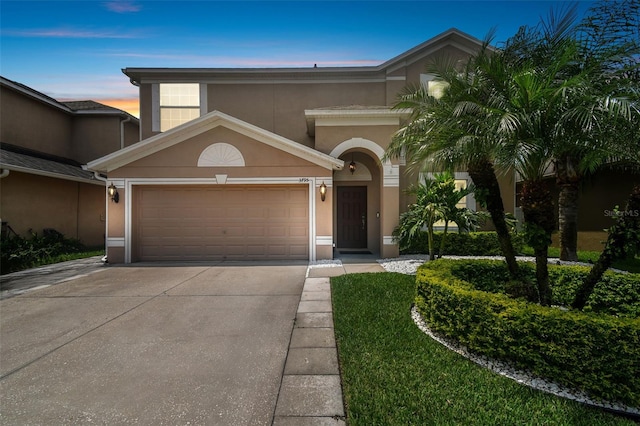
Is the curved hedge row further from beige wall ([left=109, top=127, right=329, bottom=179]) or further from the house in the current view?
beige wall ([left=109, top=127, right=329, bottom=179])

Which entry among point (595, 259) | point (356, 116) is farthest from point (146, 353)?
point (595, 259)

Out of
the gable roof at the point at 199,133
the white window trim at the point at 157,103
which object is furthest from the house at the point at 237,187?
the white window trim at the point at 157,103

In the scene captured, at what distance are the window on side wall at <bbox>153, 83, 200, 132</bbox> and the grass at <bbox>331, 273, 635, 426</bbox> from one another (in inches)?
472

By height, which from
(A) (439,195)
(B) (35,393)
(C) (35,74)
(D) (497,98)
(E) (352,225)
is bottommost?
(B) (35,393)

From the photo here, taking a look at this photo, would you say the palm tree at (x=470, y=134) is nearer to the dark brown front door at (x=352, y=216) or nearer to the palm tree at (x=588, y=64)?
the palm tree at (x=588, y=64)

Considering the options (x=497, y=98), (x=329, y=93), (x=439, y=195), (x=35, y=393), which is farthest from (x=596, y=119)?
(x=329, y=93)

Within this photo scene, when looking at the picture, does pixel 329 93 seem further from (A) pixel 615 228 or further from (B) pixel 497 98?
(A) pixel 615 228

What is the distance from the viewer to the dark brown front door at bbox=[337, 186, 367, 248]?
11.6 metres

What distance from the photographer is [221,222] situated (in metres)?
10.0

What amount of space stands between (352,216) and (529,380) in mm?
8758

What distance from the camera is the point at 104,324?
181 inches

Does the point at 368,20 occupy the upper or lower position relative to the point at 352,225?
upper

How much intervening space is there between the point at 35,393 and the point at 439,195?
8.46m

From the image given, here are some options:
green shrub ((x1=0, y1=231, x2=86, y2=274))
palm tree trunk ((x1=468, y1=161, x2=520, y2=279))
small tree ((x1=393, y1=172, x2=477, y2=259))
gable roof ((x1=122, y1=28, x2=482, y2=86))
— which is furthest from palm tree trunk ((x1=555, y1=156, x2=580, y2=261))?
green shrub ((x1=0, y1=231, x2=86, y2=274))
